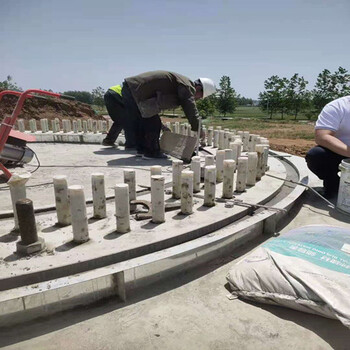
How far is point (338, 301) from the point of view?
64.2 inches

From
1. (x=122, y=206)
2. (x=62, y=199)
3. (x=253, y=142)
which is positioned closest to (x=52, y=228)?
(x=62, y=199)

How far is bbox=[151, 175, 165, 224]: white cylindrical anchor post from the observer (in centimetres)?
251

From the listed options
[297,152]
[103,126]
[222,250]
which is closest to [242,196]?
[222,250]

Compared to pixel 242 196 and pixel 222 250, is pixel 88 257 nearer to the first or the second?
pixel 222 250

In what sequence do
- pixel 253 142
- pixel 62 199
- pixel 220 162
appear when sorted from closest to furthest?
pixel 62 199
pixel 220 162
pixel 253 142

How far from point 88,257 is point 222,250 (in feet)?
3.44

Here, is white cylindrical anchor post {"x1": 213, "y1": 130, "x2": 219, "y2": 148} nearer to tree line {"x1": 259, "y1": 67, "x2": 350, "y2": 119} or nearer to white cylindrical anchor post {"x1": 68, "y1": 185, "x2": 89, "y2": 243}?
white cylindrical anchor post {"x1": 68, "y1": 185, "x2": 89, "y2": 243}

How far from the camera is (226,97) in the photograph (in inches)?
1276

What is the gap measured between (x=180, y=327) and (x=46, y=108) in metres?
17.7

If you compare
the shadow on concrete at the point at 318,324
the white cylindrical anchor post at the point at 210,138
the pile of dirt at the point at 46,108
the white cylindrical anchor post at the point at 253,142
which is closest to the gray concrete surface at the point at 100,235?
the shadow on concrete at the point at 318,324

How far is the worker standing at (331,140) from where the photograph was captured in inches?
132

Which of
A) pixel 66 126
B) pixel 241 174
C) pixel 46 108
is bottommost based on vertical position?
pixel 241 174

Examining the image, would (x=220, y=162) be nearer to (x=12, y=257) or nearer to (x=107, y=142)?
(x=12, y=257)

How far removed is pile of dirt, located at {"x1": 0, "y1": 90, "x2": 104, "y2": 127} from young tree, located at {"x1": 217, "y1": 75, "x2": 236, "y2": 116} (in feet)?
55.2
